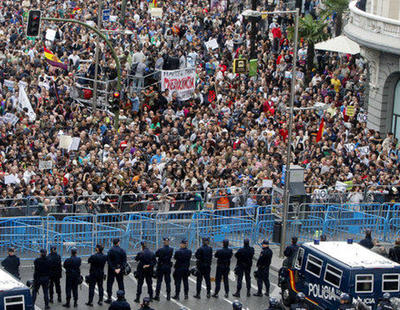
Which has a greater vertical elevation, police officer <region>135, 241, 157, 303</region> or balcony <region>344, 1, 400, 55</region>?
balcony <region>344, 1, 400, 55</region>

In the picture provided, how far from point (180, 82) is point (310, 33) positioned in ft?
24.4

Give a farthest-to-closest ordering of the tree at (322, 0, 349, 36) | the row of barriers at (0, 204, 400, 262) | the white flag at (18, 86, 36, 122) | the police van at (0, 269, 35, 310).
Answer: the tree at (322, 0, 349, 36) < the white flag at (18, 86, 36, 122) < the row of barriers at (0, 204, 400, 262) < the police van at (0, 269, 35, 310)

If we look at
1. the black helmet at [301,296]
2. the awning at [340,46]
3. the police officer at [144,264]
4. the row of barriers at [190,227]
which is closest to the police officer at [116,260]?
the police officer at [144,264]

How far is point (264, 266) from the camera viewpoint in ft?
83.3

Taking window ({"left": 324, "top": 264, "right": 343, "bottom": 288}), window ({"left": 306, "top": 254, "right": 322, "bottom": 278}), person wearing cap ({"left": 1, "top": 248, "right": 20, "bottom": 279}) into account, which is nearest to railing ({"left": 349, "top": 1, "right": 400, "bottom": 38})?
window ({"left": 306, "top": 254, "right": 322, "bottom": 278})

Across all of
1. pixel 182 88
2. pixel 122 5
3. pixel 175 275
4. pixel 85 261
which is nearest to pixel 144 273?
pixel 175 275

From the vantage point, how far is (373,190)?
3161 cm

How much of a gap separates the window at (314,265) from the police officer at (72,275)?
5126 millimetres

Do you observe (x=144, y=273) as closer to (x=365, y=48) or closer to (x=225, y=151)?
(x=225, y=151)

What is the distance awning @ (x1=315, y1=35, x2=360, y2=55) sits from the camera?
41.5m

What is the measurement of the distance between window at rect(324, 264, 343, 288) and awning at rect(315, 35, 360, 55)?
19640 millimetres

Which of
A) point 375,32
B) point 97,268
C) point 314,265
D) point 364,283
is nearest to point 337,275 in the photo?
point 364,283

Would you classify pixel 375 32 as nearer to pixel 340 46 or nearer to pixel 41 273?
pixel 340 46

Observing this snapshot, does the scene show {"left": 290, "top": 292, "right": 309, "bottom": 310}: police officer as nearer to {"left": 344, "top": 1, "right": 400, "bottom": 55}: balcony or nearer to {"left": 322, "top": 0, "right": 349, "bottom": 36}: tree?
{"left": 344, "top": 1, "right": 400, "bottom": 55}: balcony
